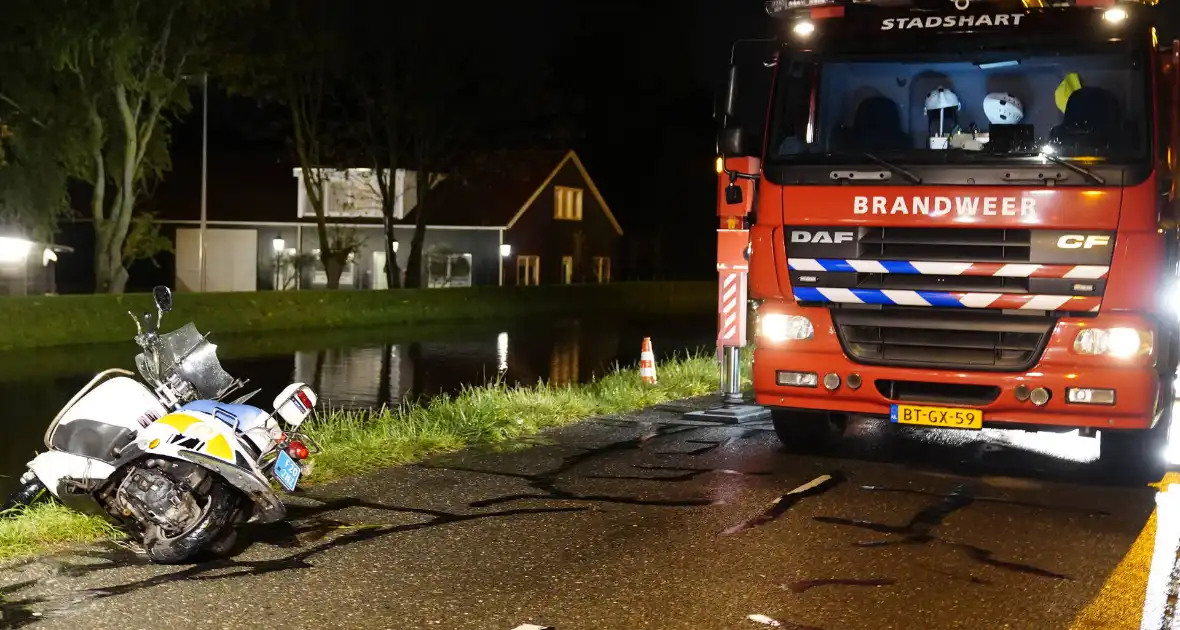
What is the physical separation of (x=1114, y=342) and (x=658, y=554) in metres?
3.83

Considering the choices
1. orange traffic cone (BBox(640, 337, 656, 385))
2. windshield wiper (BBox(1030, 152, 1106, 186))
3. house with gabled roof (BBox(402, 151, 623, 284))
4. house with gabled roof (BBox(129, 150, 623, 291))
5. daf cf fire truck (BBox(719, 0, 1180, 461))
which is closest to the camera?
windshield wiper (BBox(1030, 152, 1106, 186))

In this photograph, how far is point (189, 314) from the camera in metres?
31.8

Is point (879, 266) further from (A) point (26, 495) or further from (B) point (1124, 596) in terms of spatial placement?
(A) point (26, 495)

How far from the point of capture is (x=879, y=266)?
9844mm

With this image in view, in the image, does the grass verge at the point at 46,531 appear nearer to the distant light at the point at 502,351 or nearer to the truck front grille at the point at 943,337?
the truck front grille at the point at 943,337

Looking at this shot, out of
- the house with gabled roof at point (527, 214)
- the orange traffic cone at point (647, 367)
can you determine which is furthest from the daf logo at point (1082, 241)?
the house with gabled roof at point (527, 214)

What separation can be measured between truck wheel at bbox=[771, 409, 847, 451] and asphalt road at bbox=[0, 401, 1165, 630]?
12.0 inches

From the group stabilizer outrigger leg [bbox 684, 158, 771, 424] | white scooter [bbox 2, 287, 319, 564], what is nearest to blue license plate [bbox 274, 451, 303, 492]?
white scooter [bbox 2, 287, 319, 564]

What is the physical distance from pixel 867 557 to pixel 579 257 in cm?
5119

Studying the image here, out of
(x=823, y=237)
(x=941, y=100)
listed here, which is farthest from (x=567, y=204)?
A: (x=823, y=237)

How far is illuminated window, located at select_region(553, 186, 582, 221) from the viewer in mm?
57156

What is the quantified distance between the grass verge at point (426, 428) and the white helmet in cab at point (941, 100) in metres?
4.63

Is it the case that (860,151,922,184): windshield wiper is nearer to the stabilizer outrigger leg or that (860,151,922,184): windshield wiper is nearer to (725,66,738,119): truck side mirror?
(725,66,738,119): truck side mirror

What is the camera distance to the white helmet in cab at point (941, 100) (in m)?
10.0
